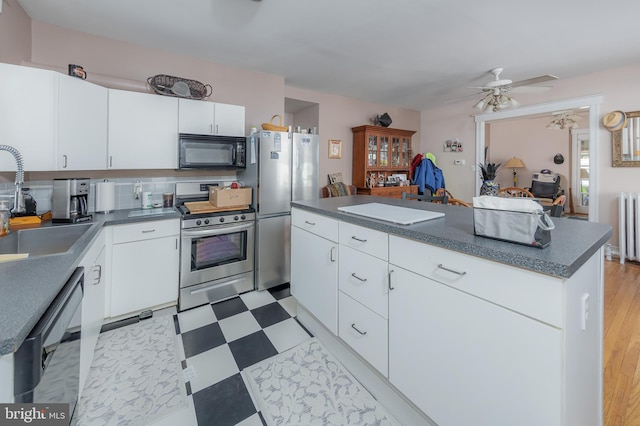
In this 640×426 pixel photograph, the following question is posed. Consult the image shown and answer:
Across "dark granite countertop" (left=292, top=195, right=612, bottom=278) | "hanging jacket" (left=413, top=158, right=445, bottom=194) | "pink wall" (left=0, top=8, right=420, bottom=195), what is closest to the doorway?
"hanging jacket" (left=413, top=158, right=445, bottom=194)

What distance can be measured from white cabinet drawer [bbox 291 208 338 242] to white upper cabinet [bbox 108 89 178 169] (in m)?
1.38

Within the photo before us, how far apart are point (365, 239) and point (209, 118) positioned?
212 centimetres

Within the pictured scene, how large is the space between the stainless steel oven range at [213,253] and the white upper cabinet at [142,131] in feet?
1.49

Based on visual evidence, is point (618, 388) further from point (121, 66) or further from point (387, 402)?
point (121, 66)

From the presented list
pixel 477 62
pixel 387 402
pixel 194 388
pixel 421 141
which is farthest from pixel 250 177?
pixel 421 141

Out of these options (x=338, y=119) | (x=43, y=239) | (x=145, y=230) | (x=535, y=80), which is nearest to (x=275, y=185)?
(x=145, y=230)

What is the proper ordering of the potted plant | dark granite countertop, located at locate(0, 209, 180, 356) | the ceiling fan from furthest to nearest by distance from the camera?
the potted plant < the ceiling fan < dark granite countertop, located at locate(0, 209, 180, 356)

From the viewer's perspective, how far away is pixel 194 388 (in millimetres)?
1583

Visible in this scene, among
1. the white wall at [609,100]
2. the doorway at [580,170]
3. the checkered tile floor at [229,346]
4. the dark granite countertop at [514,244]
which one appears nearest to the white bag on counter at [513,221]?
the dark granite countertop at [514,244]

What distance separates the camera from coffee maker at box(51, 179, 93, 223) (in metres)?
1.97

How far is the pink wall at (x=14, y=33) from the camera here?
1904mm

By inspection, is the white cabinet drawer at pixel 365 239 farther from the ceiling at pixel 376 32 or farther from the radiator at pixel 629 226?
the radiator at pixel 629 226

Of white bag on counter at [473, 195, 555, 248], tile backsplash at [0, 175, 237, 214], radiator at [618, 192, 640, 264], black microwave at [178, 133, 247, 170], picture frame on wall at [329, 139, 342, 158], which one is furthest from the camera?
picture frame on wall at [329, 139, 342, 158]

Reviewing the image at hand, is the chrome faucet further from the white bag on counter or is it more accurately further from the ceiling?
the white bag on counter
